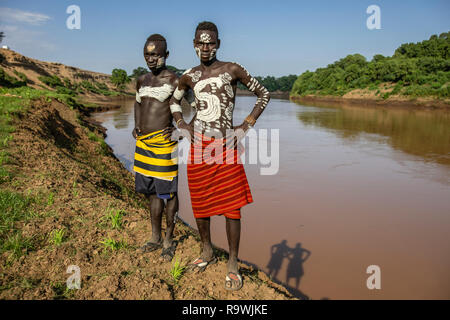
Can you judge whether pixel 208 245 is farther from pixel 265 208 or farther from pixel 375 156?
pixel 375 156

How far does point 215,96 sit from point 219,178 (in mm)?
654

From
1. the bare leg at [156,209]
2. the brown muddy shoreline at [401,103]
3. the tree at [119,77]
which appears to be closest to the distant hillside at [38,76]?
the tree at [119,77]

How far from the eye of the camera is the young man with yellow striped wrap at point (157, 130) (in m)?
2.69

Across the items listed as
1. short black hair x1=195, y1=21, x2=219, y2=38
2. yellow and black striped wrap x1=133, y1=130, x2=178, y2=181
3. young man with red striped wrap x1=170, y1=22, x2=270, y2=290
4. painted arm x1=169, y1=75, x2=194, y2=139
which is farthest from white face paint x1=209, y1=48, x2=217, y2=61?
yellow and black striped wrap x1=133, y1=130, x2=178, y2=181

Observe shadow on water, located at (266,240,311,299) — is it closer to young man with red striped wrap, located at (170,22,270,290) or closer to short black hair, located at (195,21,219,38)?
young man with red striped wrap, located at (170,22,270,290)

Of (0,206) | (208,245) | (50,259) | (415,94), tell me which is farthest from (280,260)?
(415,94)

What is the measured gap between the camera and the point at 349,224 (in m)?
5.13

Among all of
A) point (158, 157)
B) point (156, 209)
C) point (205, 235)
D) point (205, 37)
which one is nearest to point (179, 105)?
point (158, 157)

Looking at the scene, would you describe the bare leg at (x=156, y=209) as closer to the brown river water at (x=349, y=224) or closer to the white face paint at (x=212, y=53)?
the white face paint at (x=212, y=53)

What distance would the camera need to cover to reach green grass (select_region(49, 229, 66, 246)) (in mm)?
2816

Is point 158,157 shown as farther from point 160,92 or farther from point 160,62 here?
point 160,62

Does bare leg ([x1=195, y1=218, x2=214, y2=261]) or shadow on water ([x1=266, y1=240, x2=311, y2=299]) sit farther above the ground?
bare leg ([x1=195, y1=218, x2=214, y2=261])

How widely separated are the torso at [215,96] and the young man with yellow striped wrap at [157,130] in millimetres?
398

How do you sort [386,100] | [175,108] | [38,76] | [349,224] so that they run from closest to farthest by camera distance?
1. [175,108]
2. [349,224]
3. [386,100]
4. [38,76]
